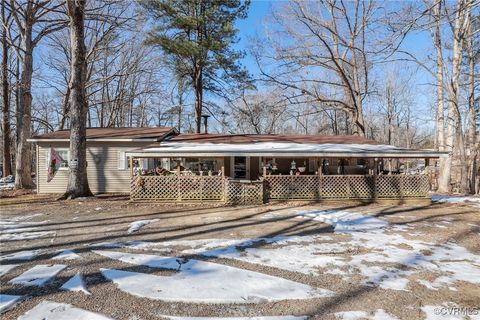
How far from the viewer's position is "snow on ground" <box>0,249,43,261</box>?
16.4ft

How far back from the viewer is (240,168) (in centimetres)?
1533

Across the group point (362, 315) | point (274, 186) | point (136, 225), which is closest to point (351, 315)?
point (362, 315)

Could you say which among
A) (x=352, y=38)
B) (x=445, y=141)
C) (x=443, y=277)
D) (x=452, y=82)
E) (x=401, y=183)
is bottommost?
(x=443, y=277)

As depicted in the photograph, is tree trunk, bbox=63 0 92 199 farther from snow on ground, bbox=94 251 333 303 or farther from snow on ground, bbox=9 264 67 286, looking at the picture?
snow on ground, bbox=94 251 333 303

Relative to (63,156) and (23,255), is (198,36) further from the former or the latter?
(23,255)

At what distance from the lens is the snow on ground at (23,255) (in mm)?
5004

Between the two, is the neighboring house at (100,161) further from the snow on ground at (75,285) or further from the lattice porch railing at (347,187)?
the snow on ground at (75,285)

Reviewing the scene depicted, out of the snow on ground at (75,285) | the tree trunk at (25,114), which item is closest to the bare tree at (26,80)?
the tree trunk at (25,114)

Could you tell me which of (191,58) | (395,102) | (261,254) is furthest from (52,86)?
(395,102)

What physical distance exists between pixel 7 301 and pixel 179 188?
7.89m

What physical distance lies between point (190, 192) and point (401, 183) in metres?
8.33

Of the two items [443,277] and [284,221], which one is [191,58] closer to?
[284,221]

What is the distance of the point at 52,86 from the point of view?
22.6m

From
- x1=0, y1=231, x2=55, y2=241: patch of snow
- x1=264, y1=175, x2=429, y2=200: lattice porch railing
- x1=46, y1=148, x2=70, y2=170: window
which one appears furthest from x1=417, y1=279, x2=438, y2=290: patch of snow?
x1=46, y1=148, x2=70, y2=170: window
